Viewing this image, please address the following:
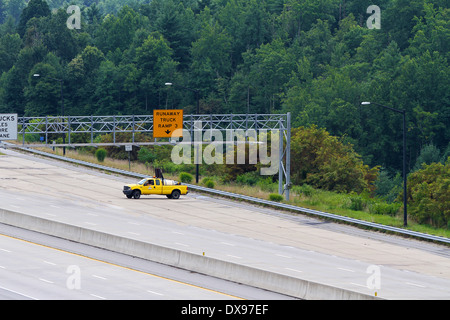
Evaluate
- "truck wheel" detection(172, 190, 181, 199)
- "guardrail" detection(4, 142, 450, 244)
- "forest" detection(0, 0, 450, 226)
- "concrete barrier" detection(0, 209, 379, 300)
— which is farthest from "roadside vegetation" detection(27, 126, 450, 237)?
"concrete barrier" detection(0, 209, 379, 300)

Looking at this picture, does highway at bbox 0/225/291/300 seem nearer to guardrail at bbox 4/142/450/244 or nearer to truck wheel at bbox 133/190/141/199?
guardrail at bbox 4/142/450/244

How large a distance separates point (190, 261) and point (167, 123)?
34.8 meters

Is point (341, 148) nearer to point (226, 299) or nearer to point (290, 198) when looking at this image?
point (290, 198)

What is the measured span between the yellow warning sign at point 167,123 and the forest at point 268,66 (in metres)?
35.1

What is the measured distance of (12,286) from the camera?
30.9m

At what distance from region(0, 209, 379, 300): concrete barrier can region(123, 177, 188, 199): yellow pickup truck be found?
49.1 ft

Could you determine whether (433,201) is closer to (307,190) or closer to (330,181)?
(307,190)

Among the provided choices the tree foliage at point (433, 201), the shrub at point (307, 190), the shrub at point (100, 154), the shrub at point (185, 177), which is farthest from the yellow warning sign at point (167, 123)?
the tree foliage at point (433, 201)

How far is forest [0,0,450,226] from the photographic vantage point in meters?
112

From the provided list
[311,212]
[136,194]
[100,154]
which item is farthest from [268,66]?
[311,212]

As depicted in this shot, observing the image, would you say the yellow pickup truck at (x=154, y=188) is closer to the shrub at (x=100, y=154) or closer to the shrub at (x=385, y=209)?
the shrub at (x=385, y=209)

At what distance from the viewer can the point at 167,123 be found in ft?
225

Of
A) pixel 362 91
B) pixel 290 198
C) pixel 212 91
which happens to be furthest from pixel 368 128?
pixel 290 198

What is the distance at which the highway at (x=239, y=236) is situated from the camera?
111 feet
